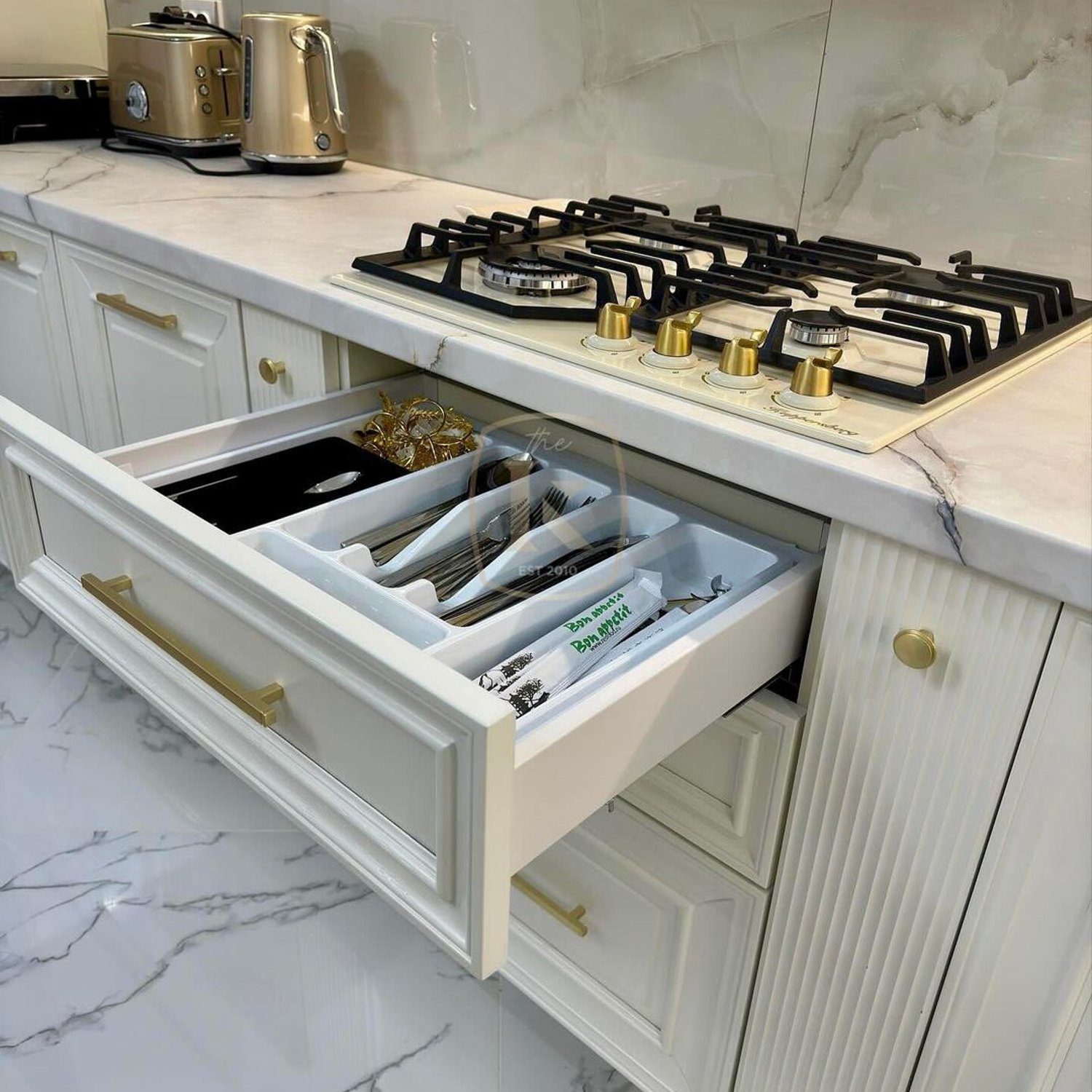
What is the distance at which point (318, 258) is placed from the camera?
1121mm

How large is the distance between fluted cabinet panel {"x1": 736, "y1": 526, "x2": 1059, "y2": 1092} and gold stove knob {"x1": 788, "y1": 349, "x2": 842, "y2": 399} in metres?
0.10

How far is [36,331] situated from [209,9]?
0.72 m

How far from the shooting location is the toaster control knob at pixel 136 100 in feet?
5.55

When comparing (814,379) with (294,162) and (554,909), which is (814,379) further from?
(294,162)

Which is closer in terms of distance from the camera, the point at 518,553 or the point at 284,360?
the point at 518,553

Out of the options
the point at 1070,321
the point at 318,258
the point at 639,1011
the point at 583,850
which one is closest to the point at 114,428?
the point at 318,258

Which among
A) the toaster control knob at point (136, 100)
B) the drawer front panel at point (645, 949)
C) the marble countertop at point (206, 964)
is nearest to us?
the drawer front panel at point (645, 949)

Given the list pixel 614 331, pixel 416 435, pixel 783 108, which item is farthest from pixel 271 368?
pixel 783 108

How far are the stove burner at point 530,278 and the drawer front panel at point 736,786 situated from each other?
0.41 m

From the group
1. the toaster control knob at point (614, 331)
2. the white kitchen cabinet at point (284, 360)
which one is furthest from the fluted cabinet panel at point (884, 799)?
the white kitchen cabinet at point (284, 360)

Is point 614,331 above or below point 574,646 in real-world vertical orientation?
above

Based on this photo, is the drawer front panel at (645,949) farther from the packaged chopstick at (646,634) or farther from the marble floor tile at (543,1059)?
the packaged chopstick at (646,634)

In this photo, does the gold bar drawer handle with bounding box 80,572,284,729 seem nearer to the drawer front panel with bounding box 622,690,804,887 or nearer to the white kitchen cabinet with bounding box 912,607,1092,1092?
the drawer front panel with bounding box 622,690,804,887

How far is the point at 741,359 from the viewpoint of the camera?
77 cm
